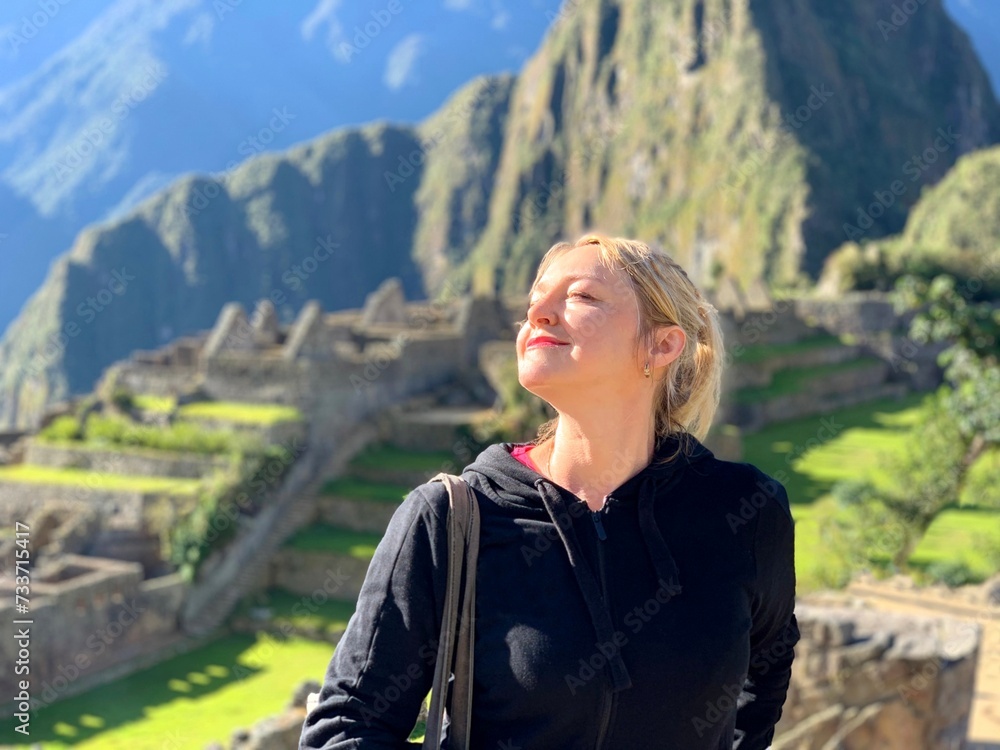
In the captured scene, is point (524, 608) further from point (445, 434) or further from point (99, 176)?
point (99, 176)

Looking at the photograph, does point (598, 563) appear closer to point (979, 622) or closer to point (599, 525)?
point (599, 525)

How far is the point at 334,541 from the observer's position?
73.3 ft

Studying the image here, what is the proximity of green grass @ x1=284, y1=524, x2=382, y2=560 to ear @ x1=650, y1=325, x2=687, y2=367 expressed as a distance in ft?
61.0

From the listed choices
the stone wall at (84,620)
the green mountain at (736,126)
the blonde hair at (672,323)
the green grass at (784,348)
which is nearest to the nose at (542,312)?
the blonde hair at (672,323)

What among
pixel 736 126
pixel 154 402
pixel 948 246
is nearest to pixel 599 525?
pixel 154 402

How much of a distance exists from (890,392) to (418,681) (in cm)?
3539

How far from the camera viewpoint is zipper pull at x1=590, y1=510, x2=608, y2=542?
268cm

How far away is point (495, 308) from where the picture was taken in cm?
3031

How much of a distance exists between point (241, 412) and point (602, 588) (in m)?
23.2

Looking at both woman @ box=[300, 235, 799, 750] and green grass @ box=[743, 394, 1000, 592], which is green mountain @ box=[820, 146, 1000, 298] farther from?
woman @ box=[300, 235, 799, 750]

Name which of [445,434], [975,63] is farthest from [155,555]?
[975,63]

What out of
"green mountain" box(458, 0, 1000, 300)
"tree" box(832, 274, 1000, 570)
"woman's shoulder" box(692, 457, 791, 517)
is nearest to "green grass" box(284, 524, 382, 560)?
"tree" box(832, 274, 1000, 570)

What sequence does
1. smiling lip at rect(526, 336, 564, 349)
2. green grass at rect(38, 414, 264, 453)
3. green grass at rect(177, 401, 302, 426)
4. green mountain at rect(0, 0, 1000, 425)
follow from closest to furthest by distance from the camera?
smiling lip at rect(526, 336, 564, 349), green grass at rect(38, 414, 264, 453), green grass at rect(177, 401, 302, 426), green mountain at rect(0, 0, 1000, 425)

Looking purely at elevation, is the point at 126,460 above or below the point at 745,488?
below
